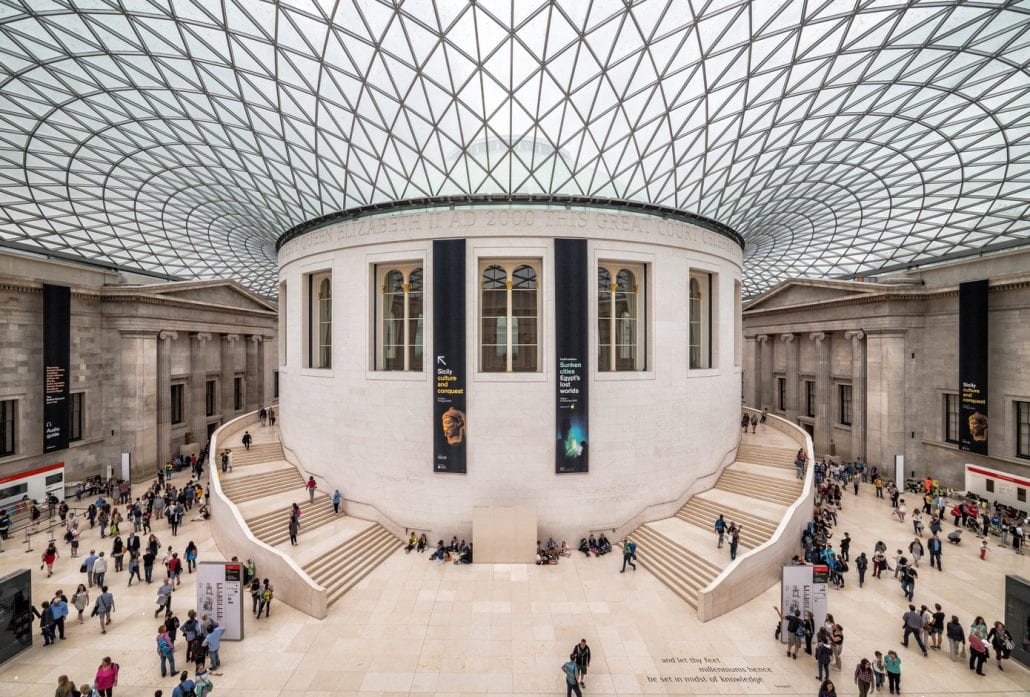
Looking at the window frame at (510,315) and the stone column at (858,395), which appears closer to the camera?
the window frame at (510,315)

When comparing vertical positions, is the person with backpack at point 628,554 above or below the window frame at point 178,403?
below

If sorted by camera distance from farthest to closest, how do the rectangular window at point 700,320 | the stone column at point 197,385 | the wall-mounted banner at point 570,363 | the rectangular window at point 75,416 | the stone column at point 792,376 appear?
the stone column at point 792,376, the stone column at point 197,385, the rectangular window at point 75,416, the rectangular window at point 700,320, the wall-mounted banner at point 570,363

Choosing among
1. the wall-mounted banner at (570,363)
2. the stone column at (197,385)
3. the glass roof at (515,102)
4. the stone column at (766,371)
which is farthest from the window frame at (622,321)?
the stone column at (197,385)

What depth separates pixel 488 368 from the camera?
2031 cm

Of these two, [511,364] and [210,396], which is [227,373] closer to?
[210,396]

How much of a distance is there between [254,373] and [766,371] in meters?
52.1

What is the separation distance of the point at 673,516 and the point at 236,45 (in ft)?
94.7

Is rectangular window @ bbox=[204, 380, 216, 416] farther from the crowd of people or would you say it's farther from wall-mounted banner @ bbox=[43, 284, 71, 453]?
the crowd of people

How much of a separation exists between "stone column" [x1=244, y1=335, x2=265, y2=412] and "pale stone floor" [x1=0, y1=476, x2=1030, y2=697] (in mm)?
26493

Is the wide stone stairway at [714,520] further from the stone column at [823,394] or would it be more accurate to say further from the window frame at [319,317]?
the window frame at [319,317]

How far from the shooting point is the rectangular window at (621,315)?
2120cm

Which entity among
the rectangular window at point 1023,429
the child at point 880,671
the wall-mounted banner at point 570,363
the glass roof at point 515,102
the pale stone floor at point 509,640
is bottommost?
the pale stone floor at point 509,640

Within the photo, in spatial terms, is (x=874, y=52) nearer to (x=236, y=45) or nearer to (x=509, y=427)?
(x=509, y=427)

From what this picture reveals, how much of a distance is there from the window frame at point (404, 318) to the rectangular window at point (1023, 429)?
1320 inches
